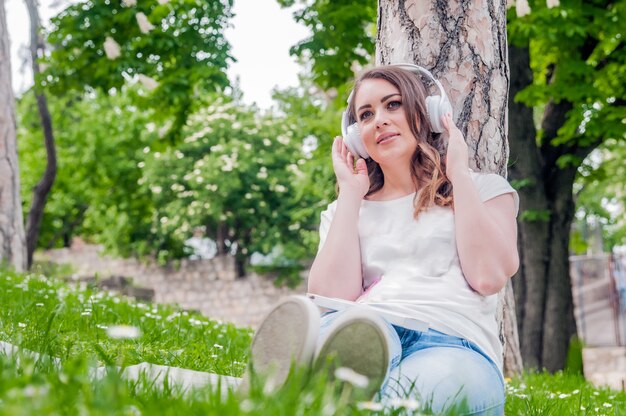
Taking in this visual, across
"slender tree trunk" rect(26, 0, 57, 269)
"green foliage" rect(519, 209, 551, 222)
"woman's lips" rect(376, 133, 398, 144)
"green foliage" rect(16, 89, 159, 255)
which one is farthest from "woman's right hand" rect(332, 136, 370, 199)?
"green foliage" rect(16, 89, 159, 255)

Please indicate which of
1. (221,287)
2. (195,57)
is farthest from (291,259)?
(195,57)

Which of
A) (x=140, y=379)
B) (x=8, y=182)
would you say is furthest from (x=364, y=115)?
(x=8, y=182)

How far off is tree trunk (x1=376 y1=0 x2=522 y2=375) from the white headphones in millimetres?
317

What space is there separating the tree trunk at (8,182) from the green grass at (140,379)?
215 centimetres

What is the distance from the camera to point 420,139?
122 inches

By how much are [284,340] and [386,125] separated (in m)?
1.25

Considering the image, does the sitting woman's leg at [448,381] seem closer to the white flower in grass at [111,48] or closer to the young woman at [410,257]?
the young woman at [410,257]

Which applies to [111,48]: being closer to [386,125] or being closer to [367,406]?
[386,125]

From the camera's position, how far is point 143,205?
2131 cm

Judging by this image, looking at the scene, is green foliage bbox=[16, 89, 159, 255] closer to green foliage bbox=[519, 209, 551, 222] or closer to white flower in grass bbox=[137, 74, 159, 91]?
white flower in grass bbox=[137, 74, 159, 91]

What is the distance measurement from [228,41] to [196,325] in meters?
5.01

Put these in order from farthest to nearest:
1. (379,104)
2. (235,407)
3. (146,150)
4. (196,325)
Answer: (146,150), (196,325), (379,104), (235,407)

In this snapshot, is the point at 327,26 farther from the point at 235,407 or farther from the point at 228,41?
the point at 235,407

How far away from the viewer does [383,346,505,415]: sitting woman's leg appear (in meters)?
2.27
